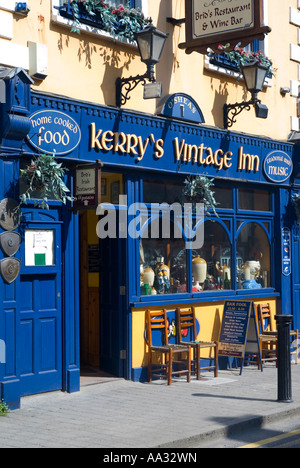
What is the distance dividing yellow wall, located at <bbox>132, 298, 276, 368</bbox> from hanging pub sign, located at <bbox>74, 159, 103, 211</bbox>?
1.90 meters

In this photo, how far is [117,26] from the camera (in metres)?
9.53

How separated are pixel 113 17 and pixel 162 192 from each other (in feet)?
8.64

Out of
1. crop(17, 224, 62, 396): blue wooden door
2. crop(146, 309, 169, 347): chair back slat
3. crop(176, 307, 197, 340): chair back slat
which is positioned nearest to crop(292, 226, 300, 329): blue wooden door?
crop(176, 307, 197, 340): chair back slat

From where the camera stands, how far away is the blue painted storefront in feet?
26.1

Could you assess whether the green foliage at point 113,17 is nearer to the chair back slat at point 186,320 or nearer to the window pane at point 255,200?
the window pane at point 255,200

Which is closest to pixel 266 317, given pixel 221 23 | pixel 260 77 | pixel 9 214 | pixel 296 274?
pixel 296 274

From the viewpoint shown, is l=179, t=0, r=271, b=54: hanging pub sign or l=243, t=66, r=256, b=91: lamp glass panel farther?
l=243, t=66, r=256, b=91: lamp glass panel

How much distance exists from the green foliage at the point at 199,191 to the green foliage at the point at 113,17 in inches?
91.0

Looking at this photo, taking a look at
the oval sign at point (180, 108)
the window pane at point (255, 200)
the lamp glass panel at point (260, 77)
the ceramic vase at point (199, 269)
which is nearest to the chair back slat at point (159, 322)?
the ceramic vase at point (199, 269)

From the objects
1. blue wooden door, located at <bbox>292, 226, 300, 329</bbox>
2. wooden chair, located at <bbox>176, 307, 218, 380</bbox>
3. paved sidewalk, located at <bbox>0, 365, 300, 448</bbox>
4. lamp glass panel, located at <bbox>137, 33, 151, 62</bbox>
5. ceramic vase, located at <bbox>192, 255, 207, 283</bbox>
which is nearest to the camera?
paved sidewalk, located at <bbox>0, 365, 300, 448</bbox>

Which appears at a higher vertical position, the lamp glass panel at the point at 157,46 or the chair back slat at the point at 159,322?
the lamp glass panel at the point at 157,46

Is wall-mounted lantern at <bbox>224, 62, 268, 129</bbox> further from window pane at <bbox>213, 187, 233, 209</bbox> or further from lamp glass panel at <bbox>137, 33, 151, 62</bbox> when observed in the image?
lamp glass panel at <bbox>137, 33, 151, 62</bbox>

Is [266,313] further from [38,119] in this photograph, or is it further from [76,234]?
[38,119]

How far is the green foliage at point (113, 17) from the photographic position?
899 cm
